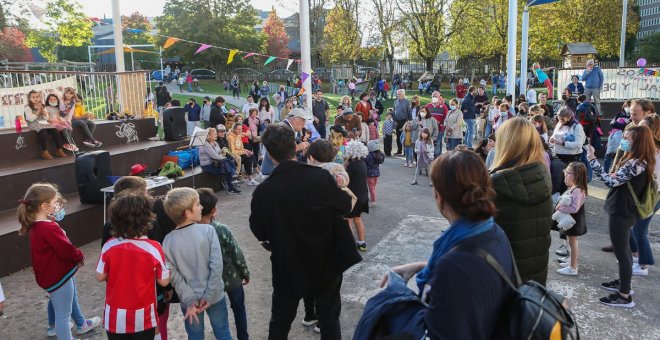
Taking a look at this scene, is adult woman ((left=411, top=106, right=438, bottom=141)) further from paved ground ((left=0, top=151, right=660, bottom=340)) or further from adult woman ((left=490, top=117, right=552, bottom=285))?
adult woman ((left=490, top=117, right=552, bottom=285))

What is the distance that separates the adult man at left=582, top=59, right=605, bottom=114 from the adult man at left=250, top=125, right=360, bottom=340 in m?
13.7

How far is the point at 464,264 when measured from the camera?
1.75m

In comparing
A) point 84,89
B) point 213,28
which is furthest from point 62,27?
point 84,89

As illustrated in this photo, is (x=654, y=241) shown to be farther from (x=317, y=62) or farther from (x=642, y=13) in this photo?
(x=642, y=13)

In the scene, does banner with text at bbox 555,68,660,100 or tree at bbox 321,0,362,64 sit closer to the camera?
banner with text at bbox 555,68,660,100

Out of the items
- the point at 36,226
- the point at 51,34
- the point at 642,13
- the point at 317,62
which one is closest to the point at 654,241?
the point at 36,226

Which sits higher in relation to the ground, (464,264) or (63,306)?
(464,264)

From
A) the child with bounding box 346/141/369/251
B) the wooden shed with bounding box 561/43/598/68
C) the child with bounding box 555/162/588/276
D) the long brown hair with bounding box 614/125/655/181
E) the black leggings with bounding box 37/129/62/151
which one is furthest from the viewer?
the wooden shed with bounding box 561/43/598/68

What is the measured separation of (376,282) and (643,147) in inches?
120

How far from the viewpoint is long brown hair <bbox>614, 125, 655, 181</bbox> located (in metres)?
4.69

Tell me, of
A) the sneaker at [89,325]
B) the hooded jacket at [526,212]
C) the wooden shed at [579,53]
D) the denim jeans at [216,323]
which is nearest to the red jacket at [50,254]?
the sneaker at [89,325]

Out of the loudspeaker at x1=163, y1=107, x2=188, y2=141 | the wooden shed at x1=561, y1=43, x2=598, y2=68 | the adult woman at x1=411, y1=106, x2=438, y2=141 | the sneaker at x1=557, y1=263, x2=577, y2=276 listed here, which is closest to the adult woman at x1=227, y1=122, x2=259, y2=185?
the loudspeaker at x1=163, y1=107, x2=188, y2=141

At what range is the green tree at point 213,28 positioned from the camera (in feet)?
154

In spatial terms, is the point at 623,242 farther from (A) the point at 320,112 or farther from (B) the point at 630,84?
(B) the point at 630,84
